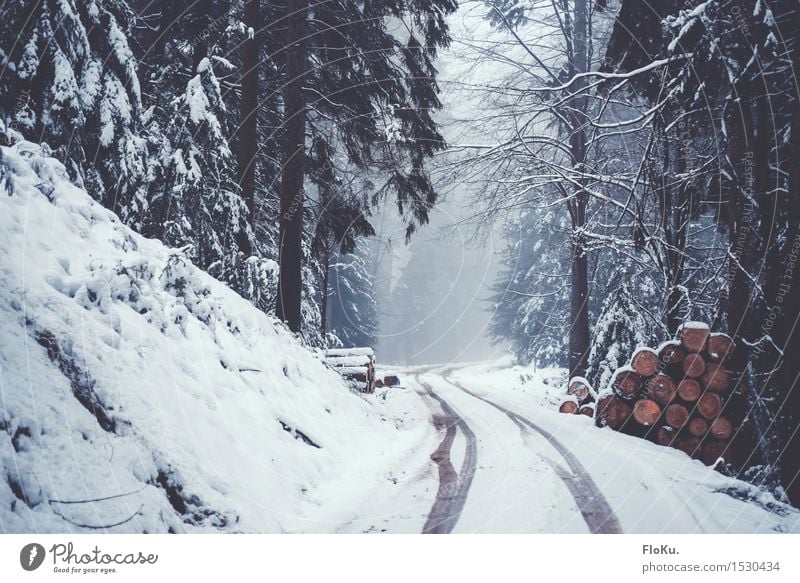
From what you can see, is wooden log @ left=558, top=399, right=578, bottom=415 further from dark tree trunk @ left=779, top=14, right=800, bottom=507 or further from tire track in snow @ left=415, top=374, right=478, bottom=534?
dark tree trunk @ left=779, top=14, right=800, bottom=507

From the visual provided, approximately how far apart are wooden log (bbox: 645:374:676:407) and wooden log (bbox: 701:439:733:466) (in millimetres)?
644

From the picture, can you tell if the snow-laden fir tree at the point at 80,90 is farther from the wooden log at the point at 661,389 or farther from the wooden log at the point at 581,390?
the wooden log at the point at 581,390

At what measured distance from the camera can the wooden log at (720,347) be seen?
195 inches

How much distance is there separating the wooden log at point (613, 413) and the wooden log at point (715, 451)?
3.09 feet

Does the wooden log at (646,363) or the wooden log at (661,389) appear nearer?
the wooden log at (661,389)

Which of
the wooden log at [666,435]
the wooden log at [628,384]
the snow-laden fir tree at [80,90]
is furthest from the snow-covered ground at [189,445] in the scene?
the snow-laden fir tree at [80,90]

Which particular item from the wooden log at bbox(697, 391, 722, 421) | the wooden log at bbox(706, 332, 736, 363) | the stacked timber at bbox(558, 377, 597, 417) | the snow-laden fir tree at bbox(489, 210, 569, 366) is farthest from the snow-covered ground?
the snow-laden fir tree at bbox(489, 210, 569, 366)

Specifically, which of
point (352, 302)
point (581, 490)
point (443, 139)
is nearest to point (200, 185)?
point (443, 139)

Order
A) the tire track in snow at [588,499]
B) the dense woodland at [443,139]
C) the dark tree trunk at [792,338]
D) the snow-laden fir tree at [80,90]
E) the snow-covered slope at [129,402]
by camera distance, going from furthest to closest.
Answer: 1. the snow-laden fir tree at [80,90]
2. the dense woodland at [443,139]
3. the dark tree trunk at [792,338]
4. the tire track in snow at [588,499]
5. the snow-covered slope at [129,402]

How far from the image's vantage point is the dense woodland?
4.46m

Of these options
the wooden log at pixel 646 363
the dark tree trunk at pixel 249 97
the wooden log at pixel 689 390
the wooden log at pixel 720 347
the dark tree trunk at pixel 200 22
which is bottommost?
the wooden log at pixel 689 390

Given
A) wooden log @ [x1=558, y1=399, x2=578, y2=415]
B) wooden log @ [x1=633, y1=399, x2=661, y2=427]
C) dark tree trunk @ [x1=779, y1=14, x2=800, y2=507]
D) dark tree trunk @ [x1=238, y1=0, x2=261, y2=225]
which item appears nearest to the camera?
dark tree trunk @ [x1=779, y1=14, x2=800, y2=507]
